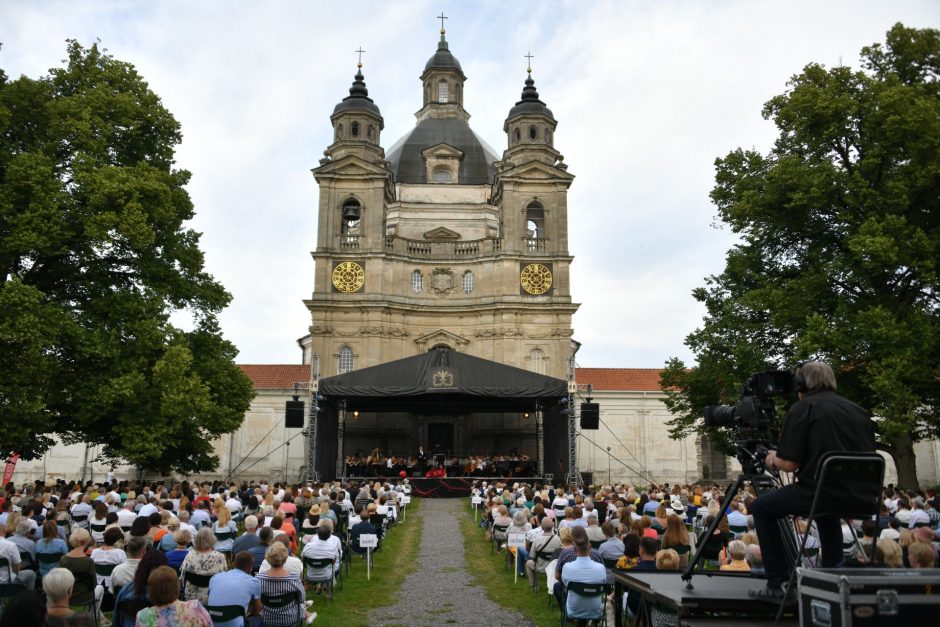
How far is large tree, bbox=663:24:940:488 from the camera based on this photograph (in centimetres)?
1689

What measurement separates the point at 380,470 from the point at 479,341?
1071 centimetres

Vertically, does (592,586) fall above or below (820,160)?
below

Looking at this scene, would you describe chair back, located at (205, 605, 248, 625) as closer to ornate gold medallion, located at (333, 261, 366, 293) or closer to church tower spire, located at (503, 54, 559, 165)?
ornate gold medallion, located at (333, 261, 366, 293)

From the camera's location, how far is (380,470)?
93.9 feet

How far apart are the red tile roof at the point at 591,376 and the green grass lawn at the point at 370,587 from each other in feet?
69.8

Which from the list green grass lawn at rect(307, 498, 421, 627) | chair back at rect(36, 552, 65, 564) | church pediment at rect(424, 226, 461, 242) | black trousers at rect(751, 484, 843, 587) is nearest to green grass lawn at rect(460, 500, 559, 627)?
green grass lawn at rect(307, 498, 421, 627)

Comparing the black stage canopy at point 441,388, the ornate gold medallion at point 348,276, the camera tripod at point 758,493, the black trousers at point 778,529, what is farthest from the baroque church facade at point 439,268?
the black trousers at point 778,529

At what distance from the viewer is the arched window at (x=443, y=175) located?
44.2 m

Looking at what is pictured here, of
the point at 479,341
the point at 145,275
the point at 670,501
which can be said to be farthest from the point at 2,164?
the point at 479,341

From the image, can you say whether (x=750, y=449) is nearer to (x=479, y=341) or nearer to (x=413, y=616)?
(x=413, y=616)

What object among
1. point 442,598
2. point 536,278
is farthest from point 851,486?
point 536,278

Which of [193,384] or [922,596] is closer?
[922,596]

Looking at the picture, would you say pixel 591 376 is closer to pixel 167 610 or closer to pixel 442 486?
pixel 442 486

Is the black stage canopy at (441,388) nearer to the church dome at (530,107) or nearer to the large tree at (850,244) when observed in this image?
the large tree at (850,244)
